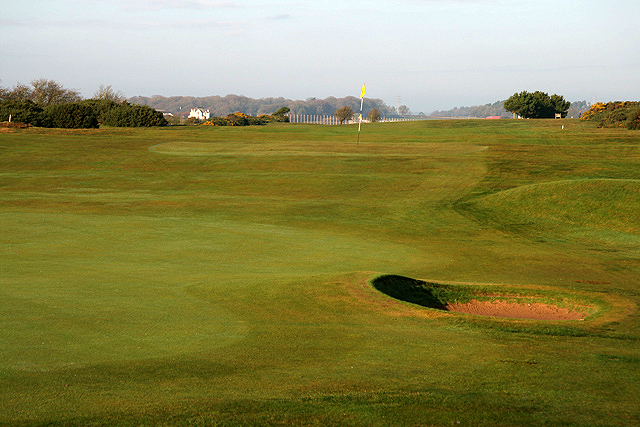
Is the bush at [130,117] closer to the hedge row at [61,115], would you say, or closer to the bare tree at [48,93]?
the hedge row at [61,115]

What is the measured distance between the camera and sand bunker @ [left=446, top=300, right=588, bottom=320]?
12352mm

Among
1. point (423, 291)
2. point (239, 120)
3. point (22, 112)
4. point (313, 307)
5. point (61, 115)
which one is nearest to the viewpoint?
point (313, 307)

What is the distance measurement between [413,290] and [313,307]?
9.92ft

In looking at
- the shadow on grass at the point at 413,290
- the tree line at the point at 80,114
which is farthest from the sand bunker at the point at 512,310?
the tree line at the point at 80,114

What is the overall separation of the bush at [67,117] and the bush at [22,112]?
100cm

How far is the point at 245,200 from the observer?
3084 cm

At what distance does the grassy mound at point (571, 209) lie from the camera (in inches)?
981

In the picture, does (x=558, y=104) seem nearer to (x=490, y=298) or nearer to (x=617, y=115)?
(x=617, y=115)

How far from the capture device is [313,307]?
10.9 m

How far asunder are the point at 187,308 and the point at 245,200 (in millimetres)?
20796

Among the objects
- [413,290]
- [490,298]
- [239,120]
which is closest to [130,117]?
[239,120]

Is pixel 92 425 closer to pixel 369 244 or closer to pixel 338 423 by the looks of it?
pixel 338 423

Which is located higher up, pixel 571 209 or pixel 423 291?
pixel 571 209

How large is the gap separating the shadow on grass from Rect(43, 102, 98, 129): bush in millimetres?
66894
